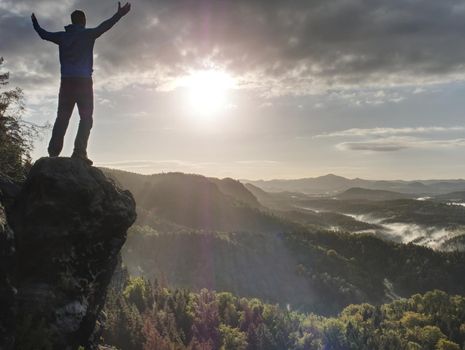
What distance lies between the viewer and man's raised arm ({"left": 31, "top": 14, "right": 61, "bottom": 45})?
38.1ft

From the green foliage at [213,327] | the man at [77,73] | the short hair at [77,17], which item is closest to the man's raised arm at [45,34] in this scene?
the man at [77,73]

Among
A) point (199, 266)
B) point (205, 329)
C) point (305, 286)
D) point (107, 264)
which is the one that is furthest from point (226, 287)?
point (107, 264)

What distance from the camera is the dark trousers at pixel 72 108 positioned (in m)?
11.7

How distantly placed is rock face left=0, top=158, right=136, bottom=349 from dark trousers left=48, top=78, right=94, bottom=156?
37.7 inches

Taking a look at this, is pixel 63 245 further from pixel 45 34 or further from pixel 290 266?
pixel 290 266

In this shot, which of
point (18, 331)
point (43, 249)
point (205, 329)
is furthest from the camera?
point (205, 329)

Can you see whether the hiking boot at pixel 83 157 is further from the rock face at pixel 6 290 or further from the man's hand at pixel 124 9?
the man's hand at pixel 124 9

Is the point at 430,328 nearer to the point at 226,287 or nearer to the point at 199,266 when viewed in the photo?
the point at 226,287

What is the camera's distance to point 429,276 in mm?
174625

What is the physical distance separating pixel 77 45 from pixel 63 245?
5.27 m

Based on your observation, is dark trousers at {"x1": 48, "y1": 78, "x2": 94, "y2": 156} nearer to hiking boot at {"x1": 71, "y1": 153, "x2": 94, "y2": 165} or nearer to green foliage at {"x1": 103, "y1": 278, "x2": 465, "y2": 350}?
hiking boot at {"x1": 71, "y1": 153, "x2": 94, "y2": 165}

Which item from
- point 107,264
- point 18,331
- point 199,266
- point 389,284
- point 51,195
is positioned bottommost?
point 389,284

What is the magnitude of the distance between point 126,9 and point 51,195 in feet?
17.4

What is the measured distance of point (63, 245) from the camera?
10.6 meters
